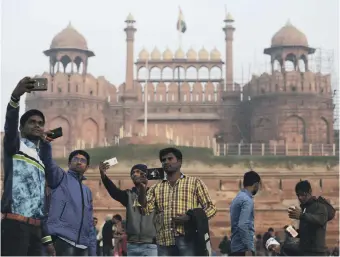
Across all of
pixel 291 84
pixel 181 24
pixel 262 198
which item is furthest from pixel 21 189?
pixel 181 24

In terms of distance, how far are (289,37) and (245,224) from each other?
28.6 meters

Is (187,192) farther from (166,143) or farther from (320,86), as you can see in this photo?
(320,86)

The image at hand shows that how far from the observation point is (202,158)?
25.3 m

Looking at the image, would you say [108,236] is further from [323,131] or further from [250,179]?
[323,131]

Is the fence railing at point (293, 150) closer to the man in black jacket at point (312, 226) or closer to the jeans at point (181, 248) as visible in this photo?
the man in black jacket at point (312, 226)

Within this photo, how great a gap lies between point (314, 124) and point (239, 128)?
12.3 feet

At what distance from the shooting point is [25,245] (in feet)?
12.6

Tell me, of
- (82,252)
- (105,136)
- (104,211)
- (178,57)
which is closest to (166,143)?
(104,211)

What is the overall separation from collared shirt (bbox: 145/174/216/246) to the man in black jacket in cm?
75

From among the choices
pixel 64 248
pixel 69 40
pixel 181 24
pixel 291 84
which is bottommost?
pixel 64 248

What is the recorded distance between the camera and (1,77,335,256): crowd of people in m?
3.89

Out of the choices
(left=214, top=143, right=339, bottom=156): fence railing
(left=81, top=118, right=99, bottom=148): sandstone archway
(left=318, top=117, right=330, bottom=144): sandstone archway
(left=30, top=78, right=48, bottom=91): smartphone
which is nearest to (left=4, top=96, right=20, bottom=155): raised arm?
(left=30, top=78, right=48, bottom=91): smartphone

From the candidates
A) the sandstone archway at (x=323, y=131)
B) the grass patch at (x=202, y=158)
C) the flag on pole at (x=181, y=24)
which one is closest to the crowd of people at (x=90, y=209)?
the grass patch at (x=202, y=158)

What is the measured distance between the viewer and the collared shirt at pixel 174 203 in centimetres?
461
